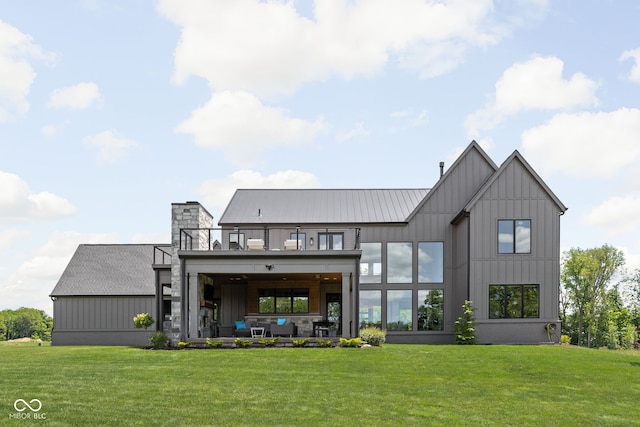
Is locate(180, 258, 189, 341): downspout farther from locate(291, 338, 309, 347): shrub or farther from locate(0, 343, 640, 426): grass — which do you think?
locate(291, 338, 309, 347): shrub

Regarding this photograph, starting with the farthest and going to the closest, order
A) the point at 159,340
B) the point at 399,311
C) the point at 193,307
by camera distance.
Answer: the point at 399,311 → the point at 193,307 → the point at 159,340

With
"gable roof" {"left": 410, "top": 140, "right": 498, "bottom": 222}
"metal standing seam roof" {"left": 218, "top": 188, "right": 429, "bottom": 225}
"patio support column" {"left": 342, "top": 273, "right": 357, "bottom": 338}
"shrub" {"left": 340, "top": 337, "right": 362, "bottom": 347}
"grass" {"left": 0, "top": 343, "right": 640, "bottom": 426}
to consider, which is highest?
"gable roof" {"left": 410, "top": 140, "right": 498, "bottom": 222}

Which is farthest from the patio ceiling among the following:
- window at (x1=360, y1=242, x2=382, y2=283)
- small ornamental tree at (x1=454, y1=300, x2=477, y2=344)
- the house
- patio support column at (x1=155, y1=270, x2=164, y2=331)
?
A: small ornamental tree at (x1=454, y1=300, x2=477, y2=344)

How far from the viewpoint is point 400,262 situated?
93.5ft

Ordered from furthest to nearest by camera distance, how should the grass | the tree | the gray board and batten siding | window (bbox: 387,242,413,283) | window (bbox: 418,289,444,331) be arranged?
the tree, the gray board and batten siding, window (bbox: 387,242,413,283), window (bbox: 418,289,444,331), the grass

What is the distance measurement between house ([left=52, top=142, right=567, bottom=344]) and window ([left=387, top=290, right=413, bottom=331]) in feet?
0.14

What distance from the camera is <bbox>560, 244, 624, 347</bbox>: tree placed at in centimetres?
4859

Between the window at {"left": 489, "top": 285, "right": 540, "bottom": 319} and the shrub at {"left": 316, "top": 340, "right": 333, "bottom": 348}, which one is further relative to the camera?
the window at {"left": 489, "top": 285, "right": 540, "bottom": 319}

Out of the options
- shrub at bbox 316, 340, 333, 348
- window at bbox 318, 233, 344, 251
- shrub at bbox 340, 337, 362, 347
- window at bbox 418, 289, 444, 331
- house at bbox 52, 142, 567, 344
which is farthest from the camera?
window at bbox 318, 233, 344, 251

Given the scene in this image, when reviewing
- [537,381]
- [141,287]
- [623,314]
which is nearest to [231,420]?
[537,381]

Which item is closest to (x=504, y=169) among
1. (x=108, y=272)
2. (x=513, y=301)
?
(x=513, y=301)

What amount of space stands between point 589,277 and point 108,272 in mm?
34993

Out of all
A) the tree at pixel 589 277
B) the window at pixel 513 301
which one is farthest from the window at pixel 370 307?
the tree at pixel 589 277

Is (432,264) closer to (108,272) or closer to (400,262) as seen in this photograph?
(400,262)
